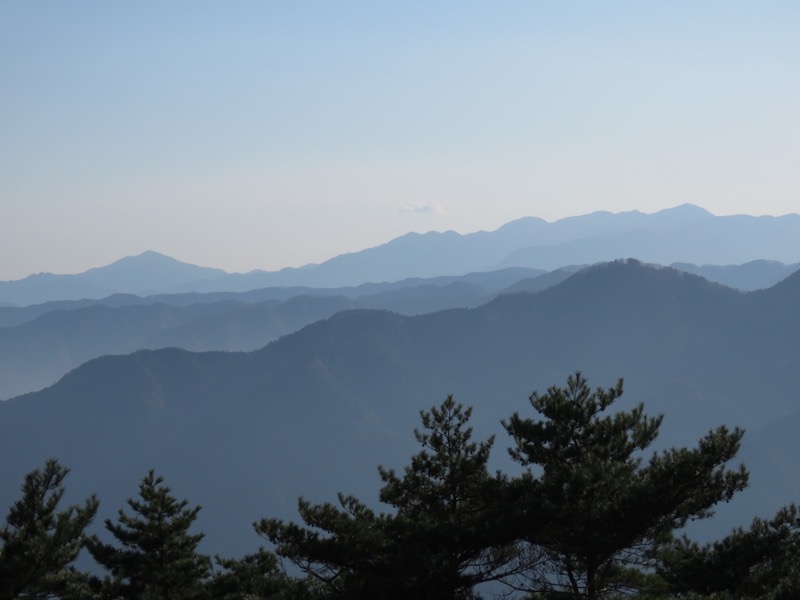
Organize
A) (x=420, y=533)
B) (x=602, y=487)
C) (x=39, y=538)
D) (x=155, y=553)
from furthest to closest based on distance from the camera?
(x=155, y=553) → (x=39, y=538) → (x=420, y=533) → (x=602, y=487)

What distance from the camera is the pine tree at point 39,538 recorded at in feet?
79.2

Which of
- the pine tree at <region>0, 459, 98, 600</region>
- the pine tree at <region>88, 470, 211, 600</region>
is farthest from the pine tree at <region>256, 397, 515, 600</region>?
the pine tree at <region>88, 470, 211, 600</region>

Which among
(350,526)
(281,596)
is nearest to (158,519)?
(281,596)

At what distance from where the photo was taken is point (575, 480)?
20.9 meters

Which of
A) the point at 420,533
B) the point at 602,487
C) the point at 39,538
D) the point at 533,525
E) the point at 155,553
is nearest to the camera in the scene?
the point at 602,487

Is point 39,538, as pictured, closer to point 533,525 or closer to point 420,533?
point 420,533

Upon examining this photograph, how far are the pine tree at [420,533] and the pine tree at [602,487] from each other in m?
1.26

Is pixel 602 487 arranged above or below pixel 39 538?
below

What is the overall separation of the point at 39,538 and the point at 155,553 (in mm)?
7549

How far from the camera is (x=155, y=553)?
31.0 meters

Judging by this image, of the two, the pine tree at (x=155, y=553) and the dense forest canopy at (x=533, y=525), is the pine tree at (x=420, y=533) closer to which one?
the dense forest canopy at (x=533, y=525)

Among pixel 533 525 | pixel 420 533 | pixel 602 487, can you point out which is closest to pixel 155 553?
pixel 420 533

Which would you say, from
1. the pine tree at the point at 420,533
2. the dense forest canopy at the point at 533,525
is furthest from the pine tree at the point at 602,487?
the pine tree at the point at 420,533

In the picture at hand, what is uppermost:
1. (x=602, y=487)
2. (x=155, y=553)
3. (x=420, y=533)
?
(x=155, y=553)
